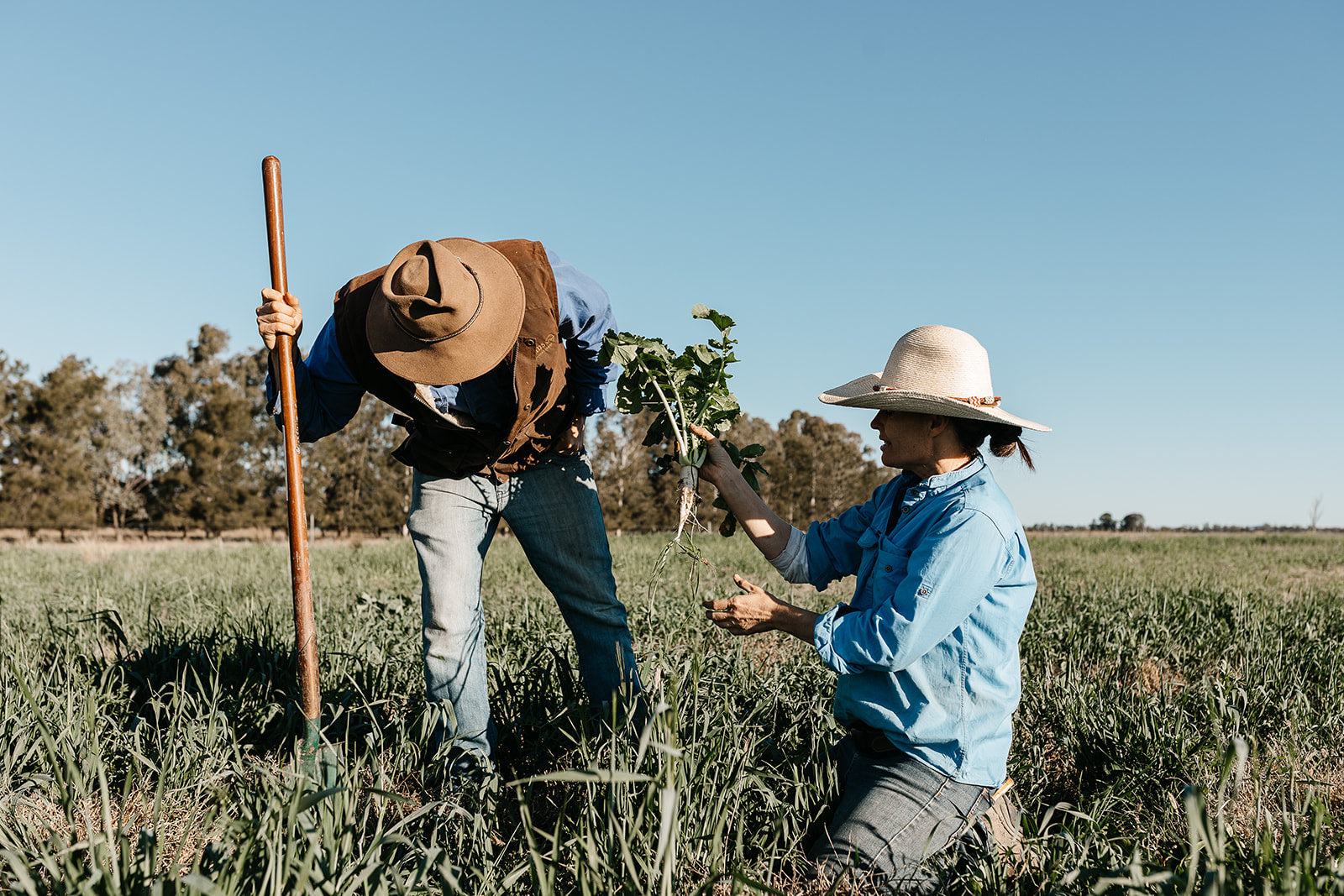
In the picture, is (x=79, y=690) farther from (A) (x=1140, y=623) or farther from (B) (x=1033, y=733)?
(A) (x=1140, y=623)

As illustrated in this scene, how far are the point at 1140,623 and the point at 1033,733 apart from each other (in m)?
2.53

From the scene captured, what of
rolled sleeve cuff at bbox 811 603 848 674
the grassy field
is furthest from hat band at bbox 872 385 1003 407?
the grassy field

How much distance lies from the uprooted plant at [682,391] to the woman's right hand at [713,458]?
0.08 feet

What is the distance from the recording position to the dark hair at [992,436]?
8.30 ft

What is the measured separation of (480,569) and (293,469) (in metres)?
0.80

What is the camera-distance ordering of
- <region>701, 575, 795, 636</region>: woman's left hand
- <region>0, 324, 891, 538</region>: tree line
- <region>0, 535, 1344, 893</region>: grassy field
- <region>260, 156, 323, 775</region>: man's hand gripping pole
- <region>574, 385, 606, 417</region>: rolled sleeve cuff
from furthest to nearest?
1. <region>0, 324, 891, 538</region>: tree line
2. <region>574, 385, 606, 417</region>: rolled sleeve cuff
3. <region>260, 156, 323, 775</region>: man's hand gripping pole
4. <region>701, 575, 795, 636</region>: woman's left hand
5. <region>0, 535, 1344, 893</region>: grassy field

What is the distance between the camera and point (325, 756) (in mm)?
2500

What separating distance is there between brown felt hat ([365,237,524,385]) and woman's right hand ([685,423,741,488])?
2.47ft

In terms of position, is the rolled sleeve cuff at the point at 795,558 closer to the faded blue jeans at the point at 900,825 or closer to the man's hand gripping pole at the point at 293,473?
the faded blue jeans at the point at 900,825

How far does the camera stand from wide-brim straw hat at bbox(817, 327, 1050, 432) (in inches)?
93.9

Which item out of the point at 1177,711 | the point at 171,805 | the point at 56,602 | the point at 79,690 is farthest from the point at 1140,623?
the point at 56,602

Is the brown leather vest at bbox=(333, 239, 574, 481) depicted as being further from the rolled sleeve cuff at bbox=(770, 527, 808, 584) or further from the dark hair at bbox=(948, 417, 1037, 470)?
the dark hair at bbox=(948, 417, 1037, 470)

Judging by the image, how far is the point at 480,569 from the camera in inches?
119

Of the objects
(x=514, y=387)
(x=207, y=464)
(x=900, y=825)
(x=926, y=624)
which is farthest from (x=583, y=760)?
(x=207, y=464)
